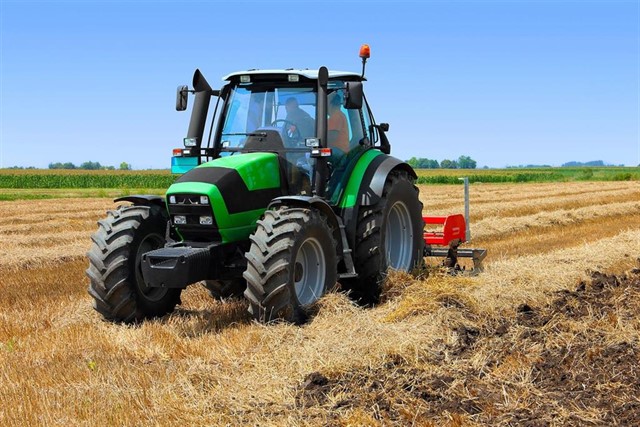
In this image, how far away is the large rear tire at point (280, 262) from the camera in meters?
6.32

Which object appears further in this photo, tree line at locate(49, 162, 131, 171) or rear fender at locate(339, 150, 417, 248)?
tree line at locate(49, 162, 131, 171)

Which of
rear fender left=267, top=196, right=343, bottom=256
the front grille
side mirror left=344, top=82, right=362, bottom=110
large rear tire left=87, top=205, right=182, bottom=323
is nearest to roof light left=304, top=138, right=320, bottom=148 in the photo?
side mirror left=344, top=82, right=362, bottom=110

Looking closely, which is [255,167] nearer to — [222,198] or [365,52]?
[222,198]

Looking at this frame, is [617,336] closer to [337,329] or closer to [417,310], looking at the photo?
[417,310]

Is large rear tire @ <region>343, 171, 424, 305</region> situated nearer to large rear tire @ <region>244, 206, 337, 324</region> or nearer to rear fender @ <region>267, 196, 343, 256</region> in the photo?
rear fender @ <region>267, 196, 343, 256</region>

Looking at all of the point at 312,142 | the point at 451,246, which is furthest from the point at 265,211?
the point at 451,246

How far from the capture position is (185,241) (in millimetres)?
→ 7105

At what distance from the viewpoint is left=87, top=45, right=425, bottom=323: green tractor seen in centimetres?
648

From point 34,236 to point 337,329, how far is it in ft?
36.2

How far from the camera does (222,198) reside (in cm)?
674

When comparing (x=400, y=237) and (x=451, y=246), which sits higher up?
(x=400, y=237)

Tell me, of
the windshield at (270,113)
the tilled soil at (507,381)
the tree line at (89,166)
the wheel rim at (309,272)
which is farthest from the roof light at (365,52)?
the tree line at (89,166)

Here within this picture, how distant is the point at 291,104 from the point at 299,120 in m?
0.18

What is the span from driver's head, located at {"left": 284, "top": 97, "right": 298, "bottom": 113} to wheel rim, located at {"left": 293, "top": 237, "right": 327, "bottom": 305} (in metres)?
1.45
